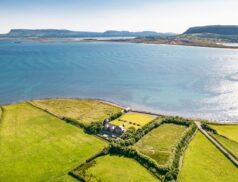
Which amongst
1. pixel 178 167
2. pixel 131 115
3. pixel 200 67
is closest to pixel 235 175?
pixel 178 167

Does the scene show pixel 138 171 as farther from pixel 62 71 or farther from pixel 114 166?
pixel 62 71

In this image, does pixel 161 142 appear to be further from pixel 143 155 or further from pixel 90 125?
pixel 90 125

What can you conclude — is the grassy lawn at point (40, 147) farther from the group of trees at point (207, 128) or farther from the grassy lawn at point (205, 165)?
the group of trees at point (207, 128)

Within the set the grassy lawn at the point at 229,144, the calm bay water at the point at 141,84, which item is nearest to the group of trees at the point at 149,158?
the grassy lawn at the point at 229,144

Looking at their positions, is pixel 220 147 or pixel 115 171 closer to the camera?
pixel 115 171

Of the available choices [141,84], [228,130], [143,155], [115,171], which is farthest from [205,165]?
[141,84]
